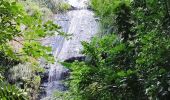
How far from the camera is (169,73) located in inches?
169

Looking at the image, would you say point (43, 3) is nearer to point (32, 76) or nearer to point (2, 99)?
point (32, 76)

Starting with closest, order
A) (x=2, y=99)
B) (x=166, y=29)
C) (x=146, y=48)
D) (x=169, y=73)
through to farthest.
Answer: (x=2, y=99), (x=169, y=73), (x=146, y=48), (x=166, y=29)

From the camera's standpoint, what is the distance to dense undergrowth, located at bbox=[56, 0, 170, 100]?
4531 millimetres

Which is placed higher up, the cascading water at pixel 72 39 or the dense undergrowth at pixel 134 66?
the dense undergrowth at pixel 134 66

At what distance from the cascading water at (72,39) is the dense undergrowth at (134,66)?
7367mm

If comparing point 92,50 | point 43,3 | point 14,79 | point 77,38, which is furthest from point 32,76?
point 92,50

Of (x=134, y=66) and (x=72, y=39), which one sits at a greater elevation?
(x=134, y=66)

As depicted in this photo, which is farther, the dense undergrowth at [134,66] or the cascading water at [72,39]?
the cascading water at [72,39]

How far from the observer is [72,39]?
1300 cm

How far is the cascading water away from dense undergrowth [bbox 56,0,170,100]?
7367 mm

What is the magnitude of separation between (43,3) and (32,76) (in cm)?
690

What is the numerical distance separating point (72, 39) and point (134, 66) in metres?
7.45

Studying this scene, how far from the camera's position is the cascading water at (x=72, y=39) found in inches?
571

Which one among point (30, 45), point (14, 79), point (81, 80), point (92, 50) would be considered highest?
point (30, 45)
